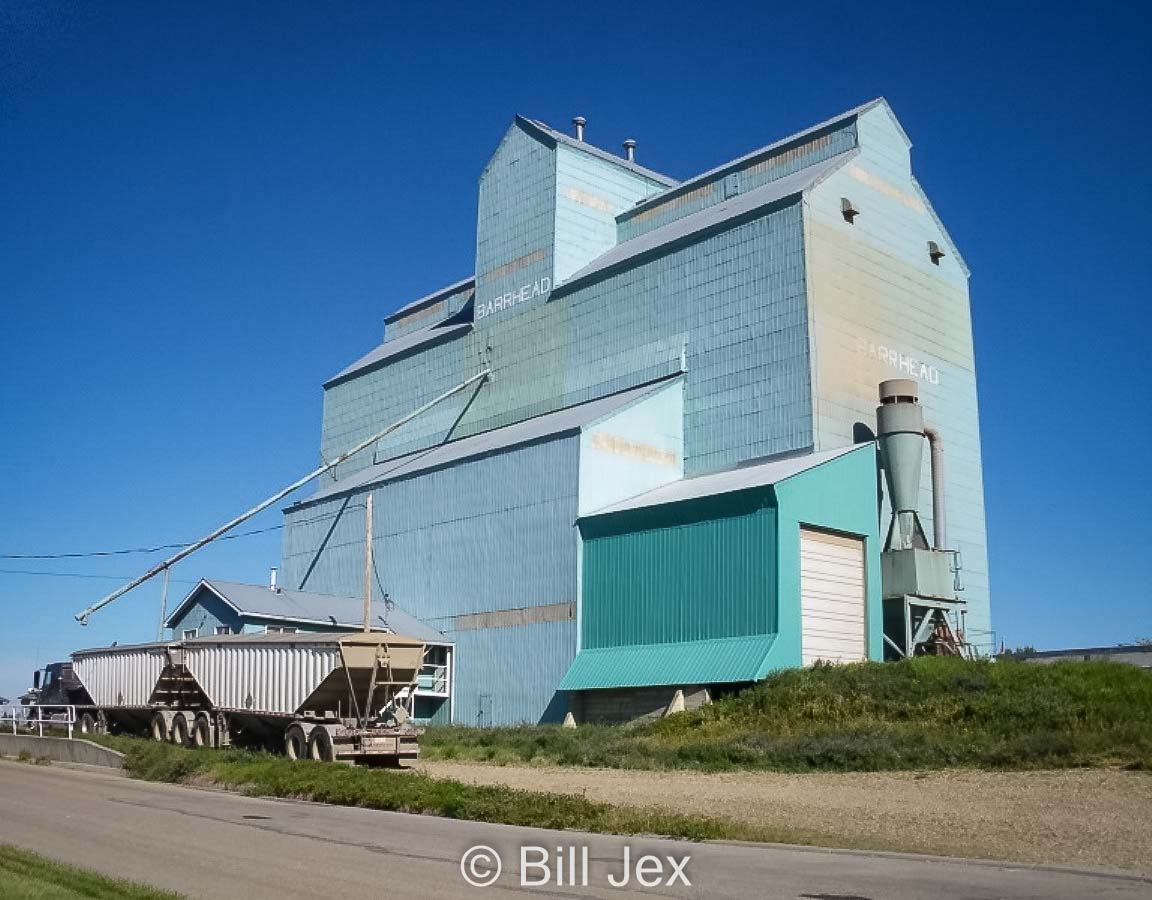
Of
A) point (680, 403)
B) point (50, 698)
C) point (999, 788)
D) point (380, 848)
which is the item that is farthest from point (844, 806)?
point (50, 698)

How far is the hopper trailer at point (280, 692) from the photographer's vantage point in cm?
2931

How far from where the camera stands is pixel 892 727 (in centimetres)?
2859

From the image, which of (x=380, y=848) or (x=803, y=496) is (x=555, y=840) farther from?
(x=803, y=496)

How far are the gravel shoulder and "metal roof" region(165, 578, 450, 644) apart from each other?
2110 cm

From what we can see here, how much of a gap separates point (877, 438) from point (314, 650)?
21.5 m

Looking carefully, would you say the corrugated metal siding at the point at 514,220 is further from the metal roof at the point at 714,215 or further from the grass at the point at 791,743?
the grass at the point at 791,743

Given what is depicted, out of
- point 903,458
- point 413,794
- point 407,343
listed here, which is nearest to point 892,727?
point 413,794

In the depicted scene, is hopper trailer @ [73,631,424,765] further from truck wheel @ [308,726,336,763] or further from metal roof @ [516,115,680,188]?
metal roof @ [516,115,680,188]

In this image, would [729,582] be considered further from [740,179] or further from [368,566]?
[740,179]

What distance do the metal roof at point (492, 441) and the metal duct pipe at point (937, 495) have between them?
33.4 feet

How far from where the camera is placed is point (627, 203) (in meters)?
56.9

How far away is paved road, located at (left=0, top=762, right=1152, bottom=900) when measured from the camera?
39.2ft

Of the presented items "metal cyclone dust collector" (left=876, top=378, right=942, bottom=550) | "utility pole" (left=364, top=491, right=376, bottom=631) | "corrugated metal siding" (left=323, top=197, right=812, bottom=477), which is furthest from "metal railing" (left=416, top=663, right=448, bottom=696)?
"metal cyclone dust collector" (left=876, top=378, right=942, bottom=550)

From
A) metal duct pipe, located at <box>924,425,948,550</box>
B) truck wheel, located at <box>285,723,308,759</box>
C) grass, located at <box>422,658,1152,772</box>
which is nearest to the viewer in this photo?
grass, located at <box>422,658,1152,772</box>
